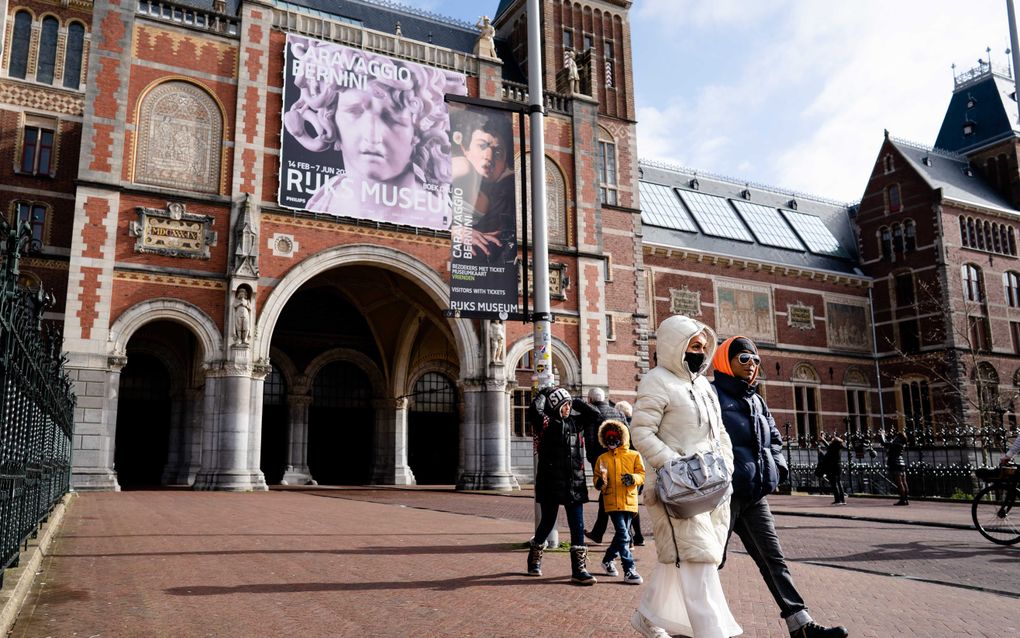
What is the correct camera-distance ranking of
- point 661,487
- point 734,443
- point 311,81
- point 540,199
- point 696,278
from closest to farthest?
point 661,487
point 734,443
point 540,199
point 311,81
point 696,278

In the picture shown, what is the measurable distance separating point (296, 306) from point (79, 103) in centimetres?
897

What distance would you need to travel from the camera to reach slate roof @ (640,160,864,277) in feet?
128

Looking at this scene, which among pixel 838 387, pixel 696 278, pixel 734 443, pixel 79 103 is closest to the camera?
pixel 734 443

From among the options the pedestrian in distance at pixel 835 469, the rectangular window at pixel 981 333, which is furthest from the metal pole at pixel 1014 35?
the rectangular window at pixel 981 333

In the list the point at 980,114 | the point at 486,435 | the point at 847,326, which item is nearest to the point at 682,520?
the point at 486,435

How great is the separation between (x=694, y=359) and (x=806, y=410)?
37756mm

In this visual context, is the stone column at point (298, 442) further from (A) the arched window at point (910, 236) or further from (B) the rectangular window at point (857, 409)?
(A) the arched window at point (910, 236)

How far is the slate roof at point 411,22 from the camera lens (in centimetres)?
3047

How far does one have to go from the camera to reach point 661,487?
14.6 ft

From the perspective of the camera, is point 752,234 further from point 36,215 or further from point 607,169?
point 36,215

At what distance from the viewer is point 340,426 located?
2908 cm

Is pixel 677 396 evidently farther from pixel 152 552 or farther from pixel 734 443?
pixel 152 552

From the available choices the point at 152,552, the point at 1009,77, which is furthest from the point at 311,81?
the point at 1009,77

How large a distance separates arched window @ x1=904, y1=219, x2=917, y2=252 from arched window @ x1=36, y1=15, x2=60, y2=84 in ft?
127
